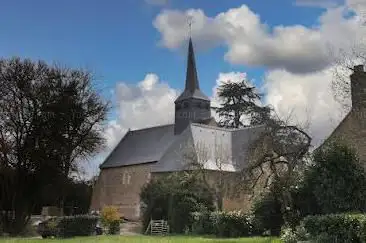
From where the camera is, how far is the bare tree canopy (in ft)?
114

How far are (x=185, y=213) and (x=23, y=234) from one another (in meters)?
11.2

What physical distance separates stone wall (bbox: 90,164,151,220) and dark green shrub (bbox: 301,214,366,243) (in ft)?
129

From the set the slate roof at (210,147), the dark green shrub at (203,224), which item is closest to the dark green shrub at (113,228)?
the dark green shrub at (203,224)

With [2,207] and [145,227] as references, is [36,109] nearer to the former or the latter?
[2,207]

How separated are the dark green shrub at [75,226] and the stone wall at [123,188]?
25.8 metres

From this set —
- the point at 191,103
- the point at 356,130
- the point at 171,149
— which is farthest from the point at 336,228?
the point at 191,103

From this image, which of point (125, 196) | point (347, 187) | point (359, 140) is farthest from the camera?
point (125, 196)

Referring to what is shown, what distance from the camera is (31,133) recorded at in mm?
35156

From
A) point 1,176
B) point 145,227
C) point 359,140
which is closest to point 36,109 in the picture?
point 1,176

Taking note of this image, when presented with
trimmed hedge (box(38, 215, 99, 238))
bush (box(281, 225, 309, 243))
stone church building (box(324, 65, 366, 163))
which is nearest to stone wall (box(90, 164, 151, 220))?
trimmed hedge (box(38, 215, 99, 238))

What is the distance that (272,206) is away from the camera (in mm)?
24047

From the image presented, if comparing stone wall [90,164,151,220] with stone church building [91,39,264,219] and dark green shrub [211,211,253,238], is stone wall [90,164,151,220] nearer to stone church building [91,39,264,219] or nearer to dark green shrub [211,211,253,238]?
stone church building [91,39,264,219]

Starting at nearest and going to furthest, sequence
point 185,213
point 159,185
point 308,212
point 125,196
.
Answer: point 308,212
point 185,213
point 159,185
point 125,196

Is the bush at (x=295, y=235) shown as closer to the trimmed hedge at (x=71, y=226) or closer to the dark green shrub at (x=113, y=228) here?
the trimmed hedge at (x=71, y=226)
